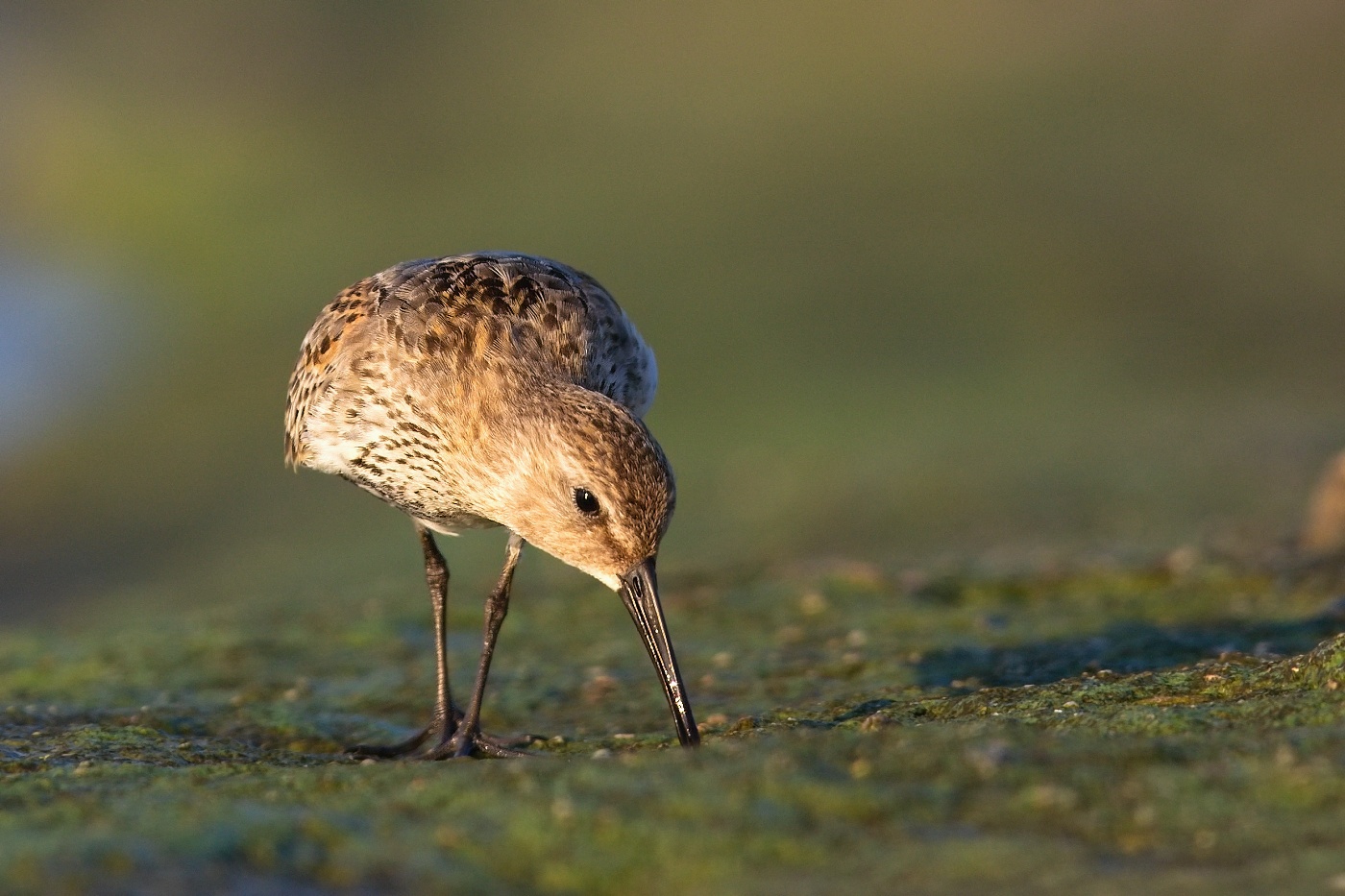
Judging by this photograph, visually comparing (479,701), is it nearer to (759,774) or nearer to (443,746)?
(443,746)

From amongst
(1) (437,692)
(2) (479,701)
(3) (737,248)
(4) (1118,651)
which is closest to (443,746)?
(2) (479,701)

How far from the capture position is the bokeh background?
58.5 ft

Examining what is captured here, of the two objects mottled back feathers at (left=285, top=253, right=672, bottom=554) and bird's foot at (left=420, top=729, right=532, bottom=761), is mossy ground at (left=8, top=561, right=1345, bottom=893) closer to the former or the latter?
bird's foot at (left=420, top=729, right=532, bottom=761)

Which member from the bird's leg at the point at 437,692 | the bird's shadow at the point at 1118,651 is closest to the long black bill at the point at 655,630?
the bird's leg at the point at 437,692

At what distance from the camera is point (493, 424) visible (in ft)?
24.7

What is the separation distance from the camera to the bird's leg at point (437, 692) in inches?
327

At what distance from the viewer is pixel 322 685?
9.55 metres

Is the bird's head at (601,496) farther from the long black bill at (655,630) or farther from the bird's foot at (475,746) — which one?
the bird's foot at (475,746)

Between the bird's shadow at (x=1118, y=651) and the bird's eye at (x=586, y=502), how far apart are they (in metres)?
2.19

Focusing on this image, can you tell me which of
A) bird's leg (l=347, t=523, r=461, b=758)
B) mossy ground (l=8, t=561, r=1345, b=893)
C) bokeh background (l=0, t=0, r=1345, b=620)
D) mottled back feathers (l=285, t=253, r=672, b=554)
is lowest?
mossy ground (l=8, t=561, r=1345, b=893)

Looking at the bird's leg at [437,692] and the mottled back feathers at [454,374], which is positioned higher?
the mottled back feathers at [454,374]

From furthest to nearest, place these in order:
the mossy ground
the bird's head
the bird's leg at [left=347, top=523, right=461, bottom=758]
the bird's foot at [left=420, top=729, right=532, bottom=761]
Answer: the bird's leg at [left=347, top=523, right=461, bottom=758]
the bird's foot at [left=420, top=729, right=532, bottom=761]
the bird's head
the mossy ground

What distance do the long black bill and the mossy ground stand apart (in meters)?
0.25

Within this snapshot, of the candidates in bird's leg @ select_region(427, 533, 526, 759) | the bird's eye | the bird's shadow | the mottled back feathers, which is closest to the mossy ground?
the bird's shadow
